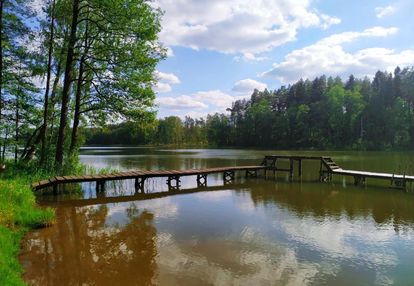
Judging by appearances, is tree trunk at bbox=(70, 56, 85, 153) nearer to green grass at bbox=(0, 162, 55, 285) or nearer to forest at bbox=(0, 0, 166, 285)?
forest at bbox=(0, 0, 166, 285)

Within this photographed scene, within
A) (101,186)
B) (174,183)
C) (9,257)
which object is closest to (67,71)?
(101,186)

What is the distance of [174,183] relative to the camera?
25.0 meters

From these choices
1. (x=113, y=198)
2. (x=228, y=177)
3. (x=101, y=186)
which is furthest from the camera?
(x=228, y=177)

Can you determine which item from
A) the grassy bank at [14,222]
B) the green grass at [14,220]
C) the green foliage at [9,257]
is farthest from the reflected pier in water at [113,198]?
the green foliage at [9,257]

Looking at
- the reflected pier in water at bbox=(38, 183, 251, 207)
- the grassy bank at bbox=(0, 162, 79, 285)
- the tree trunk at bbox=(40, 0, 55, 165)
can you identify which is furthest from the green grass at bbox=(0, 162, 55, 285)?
the tree trunk at bbox=(40, 0, 55, 165)

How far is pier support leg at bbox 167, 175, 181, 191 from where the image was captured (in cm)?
2291

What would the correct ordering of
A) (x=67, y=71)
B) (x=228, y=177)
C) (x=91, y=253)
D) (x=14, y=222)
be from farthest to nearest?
(x=228, y=177)
(x=67, y=71)
(x=14, y=222)
(x=91, y=253)

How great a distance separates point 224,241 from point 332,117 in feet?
265

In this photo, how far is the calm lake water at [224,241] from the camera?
8.34 meters

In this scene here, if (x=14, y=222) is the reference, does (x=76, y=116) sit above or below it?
above

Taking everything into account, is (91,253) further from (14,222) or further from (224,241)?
(224,241)

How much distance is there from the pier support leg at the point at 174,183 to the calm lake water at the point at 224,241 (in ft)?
11.0

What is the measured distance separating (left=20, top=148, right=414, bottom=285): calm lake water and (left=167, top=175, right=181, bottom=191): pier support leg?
3.36 m

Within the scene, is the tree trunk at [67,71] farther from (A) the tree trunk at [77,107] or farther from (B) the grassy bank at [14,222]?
(B) the grassy bank at [14,222]
